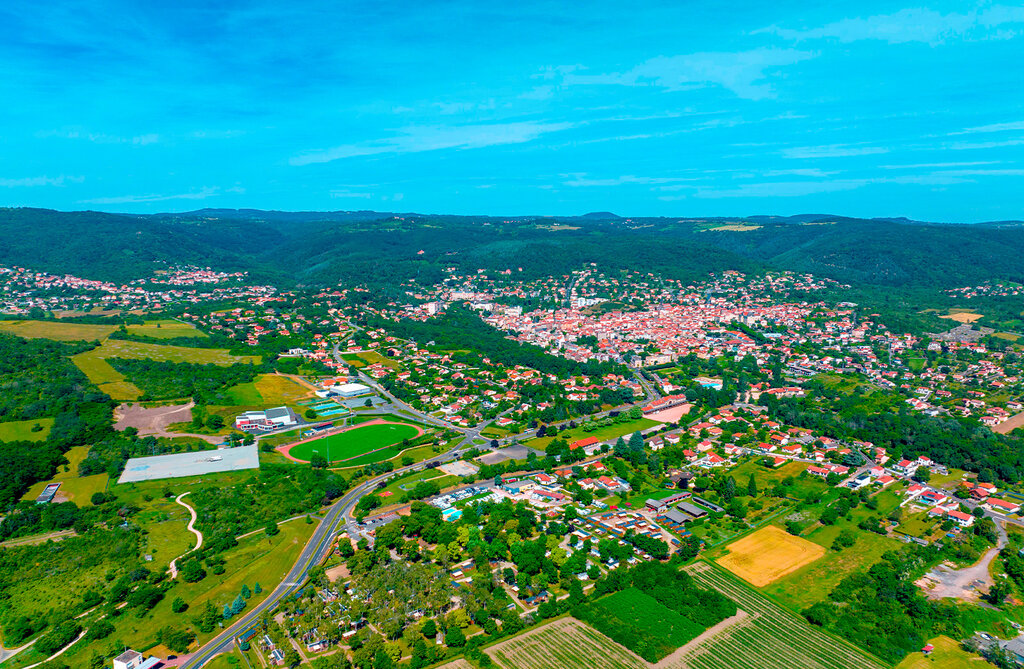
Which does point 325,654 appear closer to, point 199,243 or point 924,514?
point 924,514

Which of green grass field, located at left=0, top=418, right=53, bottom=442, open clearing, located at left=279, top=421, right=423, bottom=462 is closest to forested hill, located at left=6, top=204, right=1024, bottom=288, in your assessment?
open clearing, located at left=279, top=421, right=423, bottom=462

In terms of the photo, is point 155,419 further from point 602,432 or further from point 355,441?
point 602,432

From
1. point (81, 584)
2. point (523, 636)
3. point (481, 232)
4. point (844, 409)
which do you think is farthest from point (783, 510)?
point (481, 232)

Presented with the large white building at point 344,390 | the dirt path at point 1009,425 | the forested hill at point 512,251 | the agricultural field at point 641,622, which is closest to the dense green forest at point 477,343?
the large white building at point 344,390

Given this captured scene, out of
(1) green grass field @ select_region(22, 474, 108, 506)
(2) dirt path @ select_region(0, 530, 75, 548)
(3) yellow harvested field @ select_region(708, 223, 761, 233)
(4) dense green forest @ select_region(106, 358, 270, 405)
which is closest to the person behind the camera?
(2) dirt path @ select_region(0, 530, 75, 548)

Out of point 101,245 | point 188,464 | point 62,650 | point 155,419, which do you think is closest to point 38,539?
point 188,464

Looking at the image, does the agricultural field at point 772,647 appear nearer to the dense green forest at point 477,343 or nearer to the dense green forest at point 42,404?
the dense green forest at point 42,404

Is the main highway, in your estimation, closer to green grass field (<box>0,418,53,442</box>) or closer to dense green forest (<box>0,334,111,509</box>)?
dense green forest (<box>0,334,111,509</box>)
